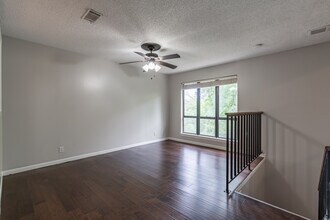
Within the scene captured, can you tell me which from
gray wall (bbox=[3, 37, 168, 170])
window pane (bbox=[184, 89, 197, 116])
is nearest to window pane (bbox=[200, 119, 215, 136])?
window pane (bbox=[184, 89, 197, 116])

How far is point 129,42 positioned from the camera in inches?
125

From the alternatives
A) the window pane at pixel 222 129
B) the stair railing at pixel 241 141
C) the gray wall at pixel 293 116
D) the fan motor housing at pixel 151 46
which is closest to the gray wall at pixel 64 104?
the fan motor housing at pixel 151 46

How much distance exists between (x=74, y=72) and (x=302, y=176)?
17.7ft

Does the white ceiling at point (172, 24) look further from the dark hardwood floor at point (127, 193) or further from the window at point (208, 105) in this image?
the dark hardwood floor at point (127, 193)

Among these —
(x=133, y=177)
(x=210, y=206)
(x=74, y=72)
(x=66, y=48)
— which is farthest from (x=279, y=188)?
(x=66, y=48)

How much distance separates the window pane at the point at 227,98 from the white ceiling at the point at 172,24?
4.14 ft

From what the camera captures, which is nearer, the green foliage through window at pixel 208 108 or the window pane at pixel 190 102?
the green foliage through window at pixel 208 108

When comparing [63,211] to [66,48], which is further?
[66,48]

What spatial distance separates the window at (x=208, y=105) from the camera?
4.78m

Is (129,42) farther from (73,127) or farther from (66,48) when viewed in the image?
(73,127)

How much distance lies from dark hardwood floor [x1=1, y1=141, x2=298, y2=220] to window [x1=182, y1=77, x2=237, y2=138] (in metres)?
1.55

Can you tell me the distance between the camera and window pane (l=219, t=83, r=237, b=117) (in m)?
4.67

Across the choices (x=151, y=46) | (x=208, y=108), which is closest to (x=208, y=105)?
(x=208, y=108)

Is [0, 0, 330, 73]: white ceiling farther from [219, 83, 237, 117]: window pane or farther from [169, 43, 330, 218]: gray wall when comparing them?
[219, 83, 237, 117]: window pane
